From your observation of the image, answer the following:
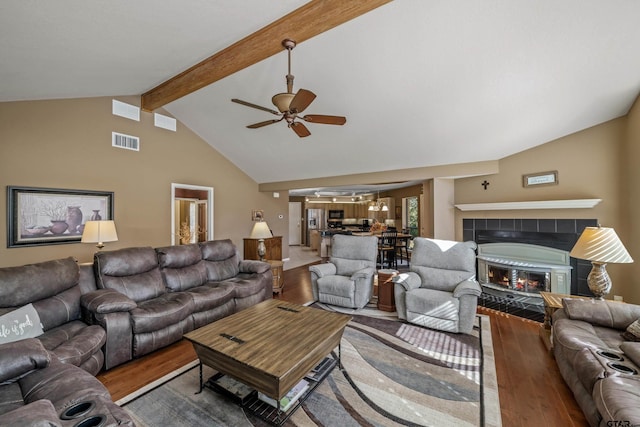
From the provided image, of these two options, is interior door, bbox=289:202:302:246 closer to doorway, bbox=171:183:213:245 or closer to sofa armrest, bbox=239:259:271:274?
doorway, bbox=171:183:213:245

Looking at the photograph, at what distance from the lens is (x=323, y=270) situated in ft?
13.5

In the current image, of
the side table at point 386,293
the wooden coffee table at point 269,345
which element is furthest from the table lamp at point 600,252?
the wooden coffee table at point 269,345

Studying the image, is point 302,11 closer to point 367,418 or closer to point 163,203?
point 367,418

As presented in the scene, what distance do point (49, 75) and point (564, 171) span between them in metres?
6.73

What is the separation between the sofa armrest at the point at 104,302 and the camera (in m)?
2.34

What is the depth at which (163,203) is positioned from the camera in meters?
5.12

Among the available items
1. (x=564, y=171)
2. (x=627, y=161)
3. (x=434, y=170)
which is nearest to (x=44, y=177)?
(x=434, y=170)

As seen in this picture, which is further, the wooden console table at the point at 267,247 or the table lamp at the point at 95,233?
the wooden console table at the point at 267,247

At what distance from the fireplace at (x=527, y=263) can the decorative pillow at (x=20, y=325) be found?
17.4 feet

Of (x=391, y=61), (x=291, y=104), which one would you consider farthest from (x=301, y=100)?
(x=391, y=61)

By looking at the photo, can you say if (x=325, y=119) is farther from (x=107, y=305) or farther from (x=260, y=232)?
(x=107, y=305)

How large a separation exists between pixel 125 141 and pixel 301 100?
12.7 ft

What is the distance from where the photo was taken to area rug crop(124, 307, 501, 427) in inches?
70.9

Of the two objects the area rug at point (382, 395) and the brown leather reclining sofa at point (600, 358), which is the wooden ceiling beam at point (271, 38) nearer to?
the brown leather reclining sofa at point (600, 358)
